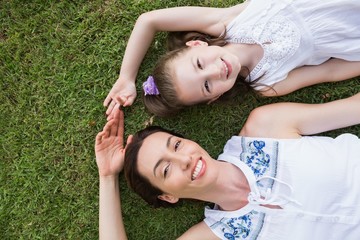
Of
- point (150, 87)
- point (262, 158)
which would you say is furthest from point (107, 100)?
point (262, 158)

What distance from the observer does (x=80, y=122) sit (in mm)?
3664

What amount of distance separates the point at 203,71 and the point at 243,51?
0.46 meters

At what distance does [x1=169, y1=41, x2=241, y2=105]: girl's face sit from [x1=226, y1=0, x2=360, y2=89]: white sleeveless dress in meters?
0.31

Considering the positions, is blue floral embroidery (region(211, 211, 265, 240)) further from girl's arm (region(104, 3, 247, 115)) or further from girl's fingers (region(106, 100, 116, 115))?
girl's arm (region(104, 3, 247, 115))

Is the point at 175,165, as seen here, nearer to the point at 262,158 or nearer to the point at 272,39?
the point at 262,158

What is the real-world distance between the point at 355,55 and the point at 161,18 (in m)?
1.47

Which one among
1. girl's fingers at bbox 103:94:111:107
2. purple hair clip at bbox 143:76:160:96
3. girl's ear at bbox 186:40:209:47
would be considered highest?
girl's ear at bbox 186:40:209:47

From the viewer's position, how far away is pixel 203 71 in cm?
299

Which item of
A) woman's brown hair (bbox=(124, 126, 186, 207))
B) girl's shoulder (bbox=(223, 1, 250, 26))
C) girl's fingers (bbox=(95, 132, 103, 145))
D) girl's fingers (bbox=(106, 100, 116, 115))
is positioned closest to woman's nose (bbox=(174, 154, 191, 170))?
woman's brown hair (bbox=(124, 126, 186, 207))

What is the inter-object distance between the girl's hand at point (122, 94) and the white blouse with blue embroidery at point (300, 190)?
0.98 metres

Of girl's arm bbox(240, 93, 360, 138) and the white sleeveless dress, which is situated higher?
the white sleeveless dress

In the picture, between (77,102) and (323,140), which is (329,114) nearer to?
(323,140)

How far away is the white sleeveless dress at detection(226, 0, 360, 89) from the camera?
3178 millimetres

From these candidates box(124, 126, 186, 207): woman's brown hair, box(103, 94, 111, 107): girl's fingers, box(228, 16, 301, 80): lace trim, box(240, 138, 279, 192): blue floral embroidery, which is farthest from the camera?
box(103, 94, 111, 107): girl's fingers
